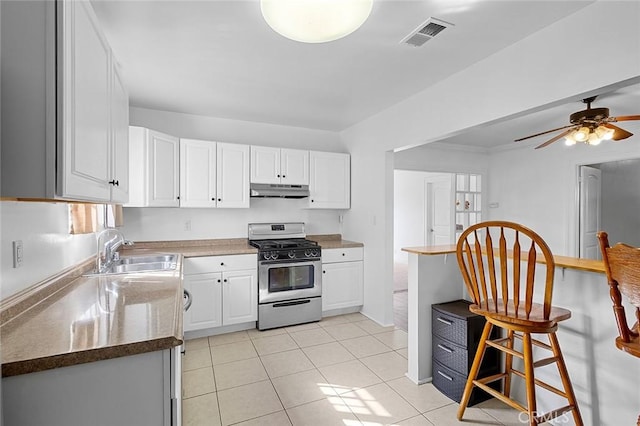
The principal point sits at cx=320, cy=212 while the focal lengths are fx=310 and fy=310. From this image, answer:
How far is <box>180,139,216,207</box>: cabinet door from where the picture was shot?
11.3 ft

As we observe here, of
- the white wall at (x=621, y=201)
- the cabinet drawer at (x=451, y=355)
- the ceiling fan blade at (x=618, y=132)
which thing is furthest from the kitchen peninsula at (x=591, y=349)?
the white wall at (x=621, y=201)

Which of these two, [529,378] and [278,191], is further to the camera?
[278,191]

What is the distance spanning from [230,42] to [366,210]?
247 centimetres

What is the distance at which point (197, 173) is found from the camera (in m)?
3.49

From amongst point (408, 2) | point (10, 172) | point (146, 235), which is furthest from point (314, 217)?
point (10, 172)

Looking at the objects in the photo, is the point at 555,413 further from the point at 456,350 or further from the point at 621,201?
the point at 621,201

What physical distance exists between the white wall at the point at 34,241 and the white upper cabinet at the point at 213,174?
4.74ft

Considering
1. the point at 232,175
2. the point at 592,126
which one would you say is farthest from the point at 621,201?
the point at 232,175

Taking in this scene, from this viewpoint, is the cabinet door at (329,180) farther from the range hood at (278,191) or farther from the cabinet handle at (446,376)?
the cabinet handle at (446,376)

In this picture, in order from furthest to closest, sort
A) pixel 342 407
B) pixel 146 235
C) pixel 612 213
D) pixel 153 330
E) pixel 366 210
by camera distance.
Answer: pixel 612 213
pixel 366 210
pixel 146 235
pixel 342 407
pixel 153 330

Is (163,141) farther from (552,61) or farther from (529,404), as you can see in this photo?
(529,404)

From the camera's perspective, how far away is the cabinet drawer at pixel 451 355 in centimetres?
213

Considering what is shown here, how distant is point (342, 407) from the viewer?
2121 millimetres

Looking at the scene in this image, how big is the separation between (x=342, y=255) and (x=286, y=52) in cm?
245
